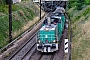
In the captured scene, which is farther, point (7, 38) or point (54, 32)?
point (7, 38)

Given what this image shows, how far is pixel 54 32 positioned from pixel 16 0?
39.8m

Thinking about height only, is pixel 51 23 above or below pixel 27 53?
above

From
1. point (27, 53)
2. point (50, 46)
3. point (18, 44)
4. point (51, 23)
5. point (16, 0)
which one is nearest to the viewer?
point (50, 46)

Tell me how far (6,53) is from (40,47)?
3.93 metres

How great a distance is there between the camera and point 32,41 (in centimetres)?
3262

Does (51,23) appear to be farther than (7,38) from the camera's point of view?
No

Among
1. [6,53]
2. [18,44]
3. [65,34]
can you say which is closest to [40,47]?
[6,53]

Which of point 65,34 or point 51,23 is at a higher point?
point 51,23

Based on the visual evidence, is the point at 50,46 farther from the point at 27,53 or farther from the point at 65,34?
the point at 65,34

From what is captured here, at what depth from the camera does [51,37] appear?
2408 centimetres

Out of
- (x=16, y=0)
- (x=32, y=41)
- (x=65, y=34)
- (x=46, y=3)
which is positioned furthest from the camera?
(x=46, y=3)

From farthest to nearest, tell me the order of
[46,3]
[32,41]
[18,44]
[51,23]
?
1. [46,3]
2. [32,41]
3. [18,44]
4. [51,23]

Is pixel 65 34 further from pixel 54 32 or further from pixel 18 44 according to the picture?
pixel 54 32

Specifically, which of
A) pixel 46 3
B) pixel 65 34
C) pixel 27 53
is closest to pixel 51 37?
pixel 27 53
